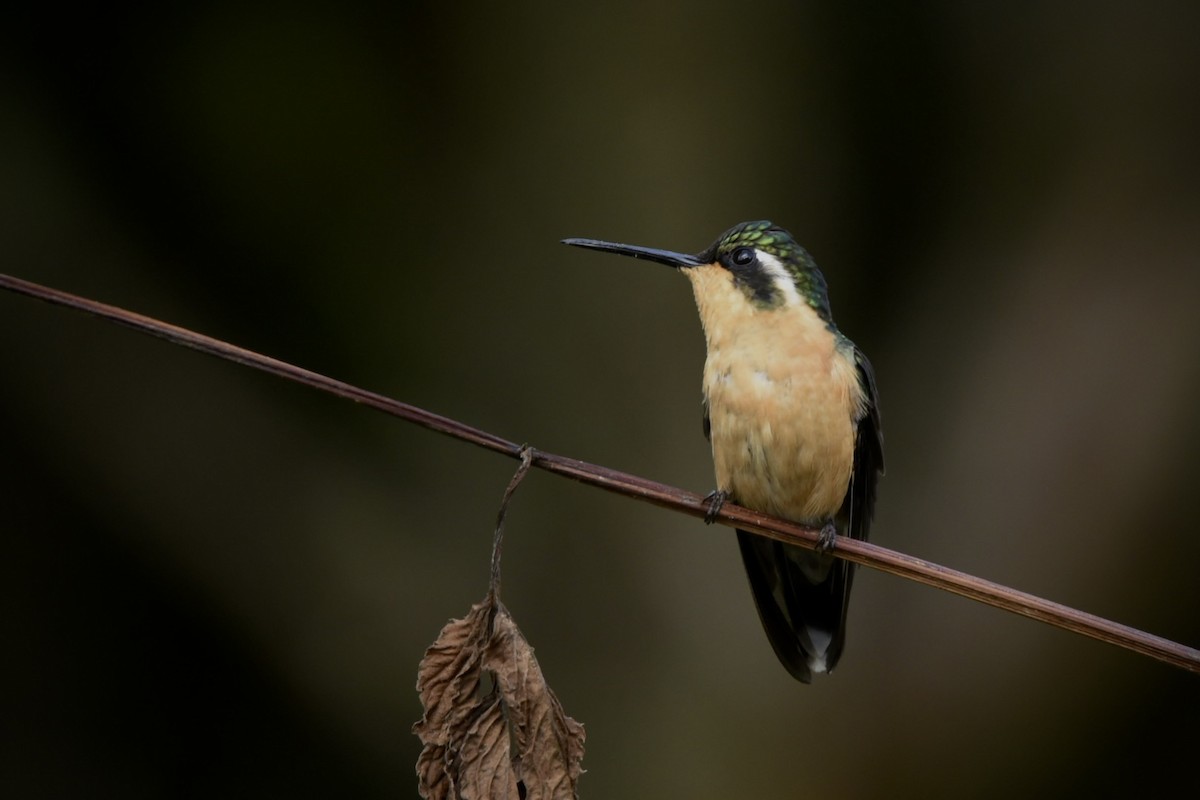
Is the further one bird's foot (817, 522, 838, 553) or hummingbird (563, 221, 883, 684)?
hummingbird (563, 221, 883, 684)

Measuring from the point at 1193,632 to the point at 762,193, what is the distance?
2379 millimetres

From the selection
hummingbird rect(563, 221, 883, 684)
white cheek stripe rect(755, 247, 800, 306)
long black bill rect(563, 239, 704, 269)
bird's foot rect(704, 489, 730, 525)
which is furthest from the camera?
white cheek stripe rect(755, 247, 800, 306)

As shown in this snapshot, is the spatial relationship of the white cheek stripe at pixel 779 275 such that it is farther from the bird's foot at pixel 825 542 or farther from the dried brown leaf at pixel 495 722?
the dried brown leaf at pixel 495 722

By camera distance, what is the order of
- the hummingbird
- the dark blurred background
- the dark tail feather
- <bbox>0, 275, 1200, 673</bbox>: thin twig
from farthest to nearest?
the dark blurred background → the dark tail feather → the hummingbird → <bbox>0, 275, 1200, 673</bbox>: thin twig

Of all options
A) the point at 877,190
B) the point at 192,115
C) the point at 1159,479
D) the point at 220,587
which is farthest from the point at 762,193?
the point at 220,587

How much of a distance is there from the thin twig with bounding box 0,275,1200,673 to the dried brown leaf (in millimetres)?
283

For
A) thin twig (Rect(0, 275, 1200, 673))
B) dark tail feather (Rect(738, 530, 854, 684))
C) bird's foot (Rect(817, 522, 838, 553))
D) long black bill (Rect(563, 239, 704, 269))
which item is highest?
long black bill (Rect(563, 239, 704, 269))

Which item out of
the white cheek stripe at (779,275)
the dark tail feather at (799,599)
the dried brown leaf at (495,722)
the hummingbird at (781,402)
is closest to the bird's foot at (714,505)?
the hummingbird at (781,402)

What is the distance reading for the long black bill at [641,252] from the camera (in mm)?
3107

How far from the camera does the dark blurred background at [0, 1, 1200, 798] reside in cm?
451

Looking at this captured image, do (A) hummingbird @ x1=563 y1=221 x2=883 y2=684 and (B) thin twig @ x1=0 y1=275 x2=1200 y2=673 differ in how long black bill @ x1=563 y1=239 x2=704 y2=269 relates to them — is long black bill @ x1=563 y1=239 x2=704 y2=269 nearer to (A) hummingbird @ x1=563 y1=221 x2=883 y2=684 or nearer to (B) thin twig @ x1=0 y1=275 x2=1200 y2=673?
(A) hummingbird @ x1=563 y1=221 x2=883 y2=684

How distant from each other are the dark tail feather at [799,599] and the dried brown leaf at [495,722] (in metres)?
1.72

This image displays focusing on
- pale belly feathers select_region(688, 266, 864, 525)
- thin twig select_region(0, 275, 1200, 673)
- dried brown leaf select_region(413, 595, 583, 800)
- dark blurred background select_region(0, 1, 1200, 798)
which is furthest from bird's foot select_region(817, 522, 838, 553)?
dark blurred background select_region(0, 1, 1200, 798)

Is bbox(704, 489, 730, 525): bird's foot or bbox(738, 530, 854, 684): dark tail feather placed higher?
bbox(704, 489, 730, 525): bird's foot
